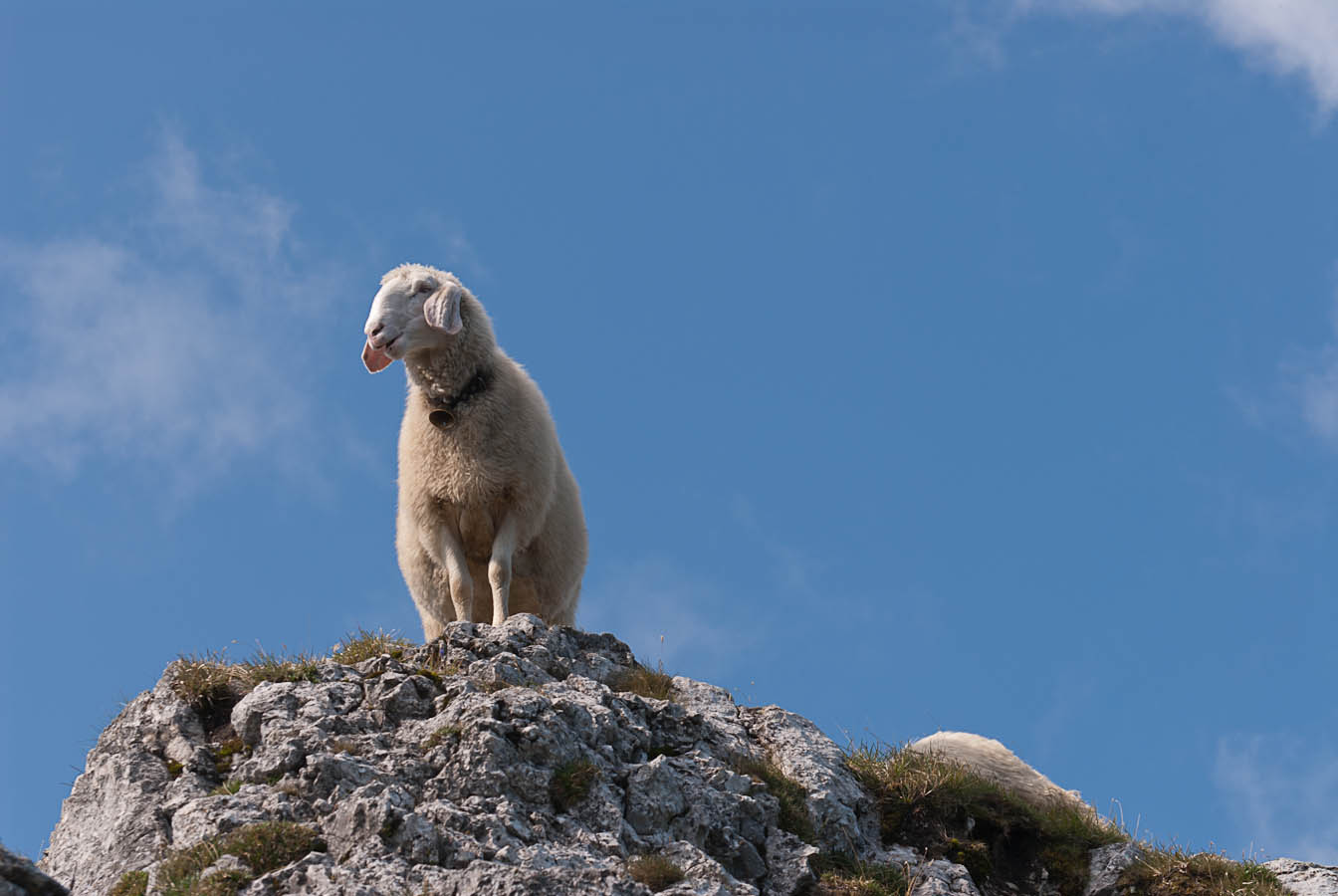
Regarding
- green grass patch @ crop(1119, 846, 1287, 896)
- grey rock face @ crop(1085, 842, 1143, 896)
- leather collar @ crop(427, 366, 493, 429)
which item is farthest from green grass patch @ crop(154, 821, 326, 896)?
green grass patch @ crop(1119, 846, 1287, 896)

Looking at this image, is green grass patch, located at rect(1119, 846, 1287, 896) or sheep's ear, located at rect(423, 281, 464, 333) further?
sheep's ear, located at rect(423, 281, 464, 333)

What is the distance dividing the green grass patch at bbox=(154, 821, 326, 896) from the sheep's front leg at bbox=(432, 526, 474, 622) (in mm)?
3810

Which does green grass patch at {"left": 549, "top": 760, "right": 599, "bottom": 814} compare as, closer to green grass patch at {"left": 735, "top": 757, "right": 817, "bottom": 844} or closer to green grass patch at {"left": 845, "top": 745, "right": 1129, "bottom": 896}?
green grass patch at {"left": 735, "top": 757, "right": 817, "bottom": 844}

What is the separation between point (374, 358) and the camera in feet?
45.1

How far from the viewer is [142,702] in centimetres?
1188

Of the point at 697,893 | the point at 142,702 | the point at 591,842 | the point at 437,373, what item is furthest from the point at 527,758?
the point at 437,373

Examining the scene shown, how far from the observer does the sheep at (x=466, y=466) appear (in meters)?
13.6

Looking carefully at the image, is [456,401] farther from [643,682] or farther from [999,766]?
[999,766]

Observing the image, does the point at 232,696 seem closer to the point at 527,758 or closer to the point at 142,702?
the point at 142,702

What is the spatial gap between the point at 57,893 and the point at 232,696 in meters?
2.41

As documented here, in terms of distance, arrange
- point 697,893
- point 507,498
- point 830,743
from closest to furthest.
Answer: point 697,893 < point 830,743 < point 507,498

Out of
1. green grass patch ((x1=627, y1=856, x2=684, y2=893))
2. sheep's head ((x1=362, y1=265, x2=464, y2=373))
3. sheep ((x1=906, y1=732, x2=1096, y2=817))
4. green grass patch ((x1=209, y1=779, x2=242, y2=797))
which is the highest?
sheep's head ((x1=362, y1=265, x2=464, y2=373))

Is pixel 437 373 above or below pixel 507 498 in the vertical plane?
above

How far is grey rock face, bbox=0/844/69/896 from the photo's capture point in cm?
957
